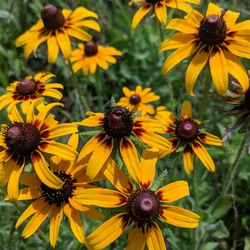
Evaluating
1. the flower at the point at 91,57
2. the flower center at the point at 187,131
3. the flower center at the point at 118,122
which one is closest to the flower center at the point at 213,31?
the flower center at the point at 187,131

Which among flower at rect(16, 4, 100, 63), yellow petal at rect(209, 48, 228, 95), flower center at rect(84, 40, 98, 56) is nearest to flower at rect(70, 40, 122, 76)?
flower center at rect(84, 40, 98, 56)

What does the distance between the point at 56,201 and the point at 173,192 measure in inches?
18.7

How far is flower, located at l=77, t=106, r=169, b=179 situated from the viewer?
1732 millimetres

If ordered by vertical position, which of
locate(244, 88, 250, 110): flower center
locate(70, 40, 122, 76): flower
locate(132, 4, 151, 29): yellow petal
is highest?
locate(132, 4, 151, 29): yellow petal

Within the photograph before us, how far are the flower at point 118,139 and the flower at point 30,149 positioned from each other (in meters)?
0.09

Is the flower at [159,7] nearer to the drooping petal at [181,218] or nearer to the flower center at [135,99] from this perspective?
the flower center at [135,99]

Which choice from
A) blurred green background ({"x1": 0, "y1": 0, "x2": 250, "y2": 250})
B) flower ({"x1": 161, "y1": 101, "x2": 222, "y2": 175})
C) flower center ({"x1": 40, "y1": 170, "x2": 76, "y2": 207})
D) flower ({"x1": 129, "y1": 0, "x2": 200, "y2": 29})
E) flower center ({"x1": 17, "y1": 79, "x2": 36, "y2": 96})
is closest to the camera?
flower center ({"x1": 40, "y1": 170, "x2": 76, "y2": 207})

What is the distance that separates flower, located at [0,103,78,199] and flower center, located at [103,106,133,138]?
132mm

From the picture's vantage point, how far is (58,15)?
2717 millimetres

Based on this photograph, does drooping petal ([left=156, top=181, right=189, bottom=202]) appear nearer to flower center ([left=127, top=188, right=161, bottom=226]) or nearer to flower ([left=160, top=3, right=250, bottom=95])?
flower center ([left=127, top=188, right=161, bottom=226])

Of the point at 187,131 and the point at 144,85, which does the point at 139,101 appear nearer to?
the point at 144,85

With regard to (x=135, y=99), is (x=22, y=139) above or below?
above

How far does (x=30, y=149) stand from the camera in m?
1.82

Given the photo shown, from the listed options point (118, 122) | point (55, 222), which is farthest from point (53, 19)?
point (55, 222)
